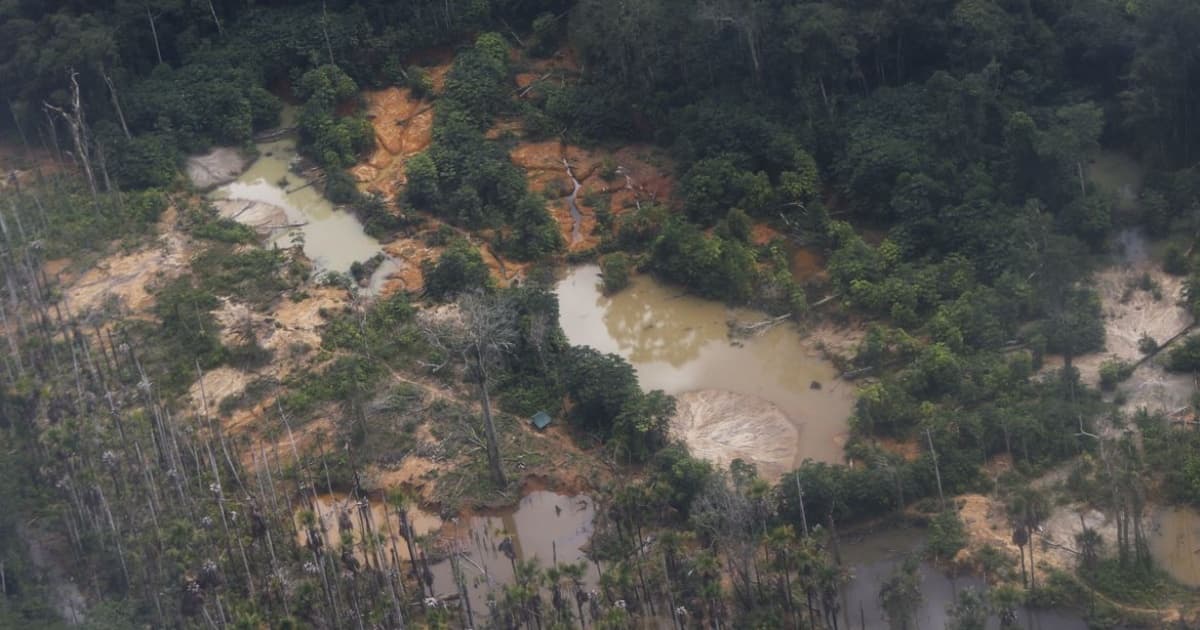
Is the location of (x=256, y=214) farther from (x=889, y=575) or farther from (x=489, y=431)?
(x=889, y=575)

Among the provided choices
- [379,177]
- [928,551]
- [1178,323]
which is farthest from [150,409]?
[1178,323]

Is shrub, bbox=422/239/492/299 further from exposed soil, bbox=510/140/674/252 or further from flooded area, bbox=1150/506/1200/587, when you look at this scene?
flooded area, bbox=1150/506/1200/587

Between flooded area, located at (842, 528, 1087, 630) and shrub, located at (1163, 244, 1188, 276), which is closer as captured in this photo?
flooded area, located at (842, 528, 1087, 630)

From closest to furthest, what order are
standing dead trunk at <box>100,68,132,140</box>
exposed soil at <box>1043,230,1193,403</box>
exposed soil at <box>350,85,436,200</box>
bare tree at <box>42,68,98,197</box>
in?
exposed soil at <box>1043,230,1193,403</box> < bare tree at <box>42,68,98,197</box> < exposed soil at <box>350,85,436,200</box> < standing dead trunk at <box>100,68,132,140</box>

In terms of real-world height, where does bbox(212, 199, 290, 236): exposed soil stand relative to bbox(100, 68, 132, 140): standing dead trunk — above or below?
below

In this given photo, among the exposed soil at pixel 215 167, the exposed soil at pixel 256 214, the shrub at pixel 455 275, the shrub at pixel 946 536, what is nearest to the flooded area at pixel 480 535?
the shrub at pixel 946 536

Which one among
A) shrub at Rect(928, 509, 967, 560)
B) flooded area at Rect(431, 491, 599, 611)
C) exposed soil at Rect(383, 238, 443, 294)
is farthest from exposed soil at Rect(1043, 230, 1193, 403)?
exposed soil at Rect(383, 238, 443, 294)
